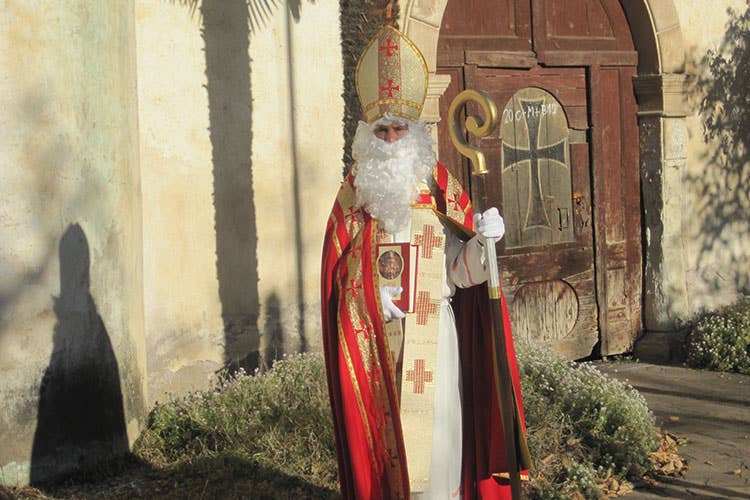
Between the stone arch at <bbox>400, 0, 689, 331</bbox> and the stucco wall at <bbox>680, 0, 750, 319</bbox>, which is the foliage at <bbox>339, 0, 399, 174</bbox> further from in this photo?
the stucco wall at <bbox>680, 0, 750, 319</bbox>

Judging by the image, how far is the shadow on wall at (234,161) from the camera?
22.0 ft

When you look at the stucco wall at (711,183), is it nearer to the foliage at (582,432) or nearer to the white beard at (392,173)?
the foliage at (582,432)

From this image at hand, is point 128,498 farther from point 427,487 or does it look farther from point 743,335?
point 743,335

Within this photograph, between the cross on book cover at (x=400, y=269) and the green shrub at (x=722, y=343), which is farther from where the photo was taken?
the green shrub at (x=722, y=343)

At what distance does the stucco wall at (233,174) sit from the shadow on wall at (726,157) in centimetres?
369

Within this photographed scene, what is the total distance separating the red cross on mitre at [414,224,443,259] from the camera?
14.1ft

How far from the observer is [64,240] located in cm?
555

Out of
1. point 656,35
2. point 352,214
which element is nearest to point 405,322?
point 352,214

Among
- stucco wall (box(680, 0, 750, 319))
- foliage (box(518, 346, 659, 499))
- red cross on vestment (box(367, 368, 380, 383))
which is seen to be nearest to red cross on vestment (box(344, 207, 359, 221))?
red cross on vestment (box(367, 368, 380, 383))

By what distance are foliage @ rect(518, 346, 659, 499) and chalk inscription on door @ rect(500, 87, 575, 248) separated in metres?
1.98

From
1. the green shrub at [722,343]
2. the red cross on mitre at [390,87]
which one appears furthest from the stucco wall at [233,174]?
the green shrub at [722,343]

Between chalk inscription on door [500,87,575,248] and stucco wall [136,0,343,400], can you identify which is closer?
stucco wall [136,0,343,400]

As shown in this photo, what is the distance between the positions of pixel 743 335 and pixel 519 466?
194 inches

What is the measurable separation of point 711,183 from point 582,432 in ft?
13.5
